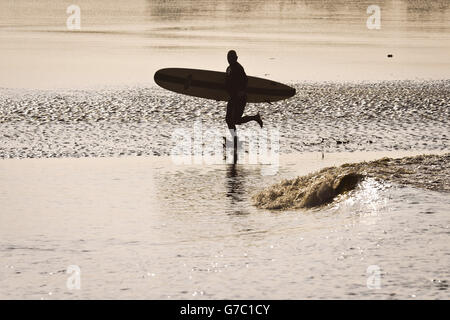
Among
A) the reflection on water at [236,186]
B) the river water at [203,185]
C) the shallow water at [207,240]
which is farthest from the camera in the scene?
the reflection on water at [236,186]

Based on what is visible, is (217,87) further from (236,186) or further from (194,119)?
(236,186)

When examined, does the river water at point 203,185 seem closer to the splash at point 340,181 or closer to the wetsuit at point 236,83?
the splash at point 340,181

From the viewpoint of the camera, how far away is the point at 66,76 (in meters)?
28.5

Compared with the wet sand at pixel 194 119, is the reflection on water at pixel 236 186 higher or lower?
lower

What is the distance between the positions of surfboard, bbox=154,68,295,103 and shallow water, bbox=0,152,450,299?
16.6ft

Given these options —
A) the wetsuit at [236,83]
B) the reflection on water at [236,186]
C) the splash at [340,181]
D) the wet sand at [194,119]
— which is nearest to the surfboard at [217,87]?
the wet sand at [194,119]

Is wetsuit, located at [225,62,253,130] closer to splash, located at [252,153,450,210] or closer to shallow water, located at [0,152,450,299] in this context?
shallow water, located at [0,152,450,299]

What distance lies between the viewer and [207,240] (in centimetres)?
1076

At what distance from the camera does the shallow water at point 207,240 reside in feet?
29.4

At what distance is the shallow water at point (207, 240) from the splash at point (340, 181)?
0.90 ft

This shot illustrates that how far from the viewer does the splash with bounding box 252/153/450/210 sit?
12406 millimetres
